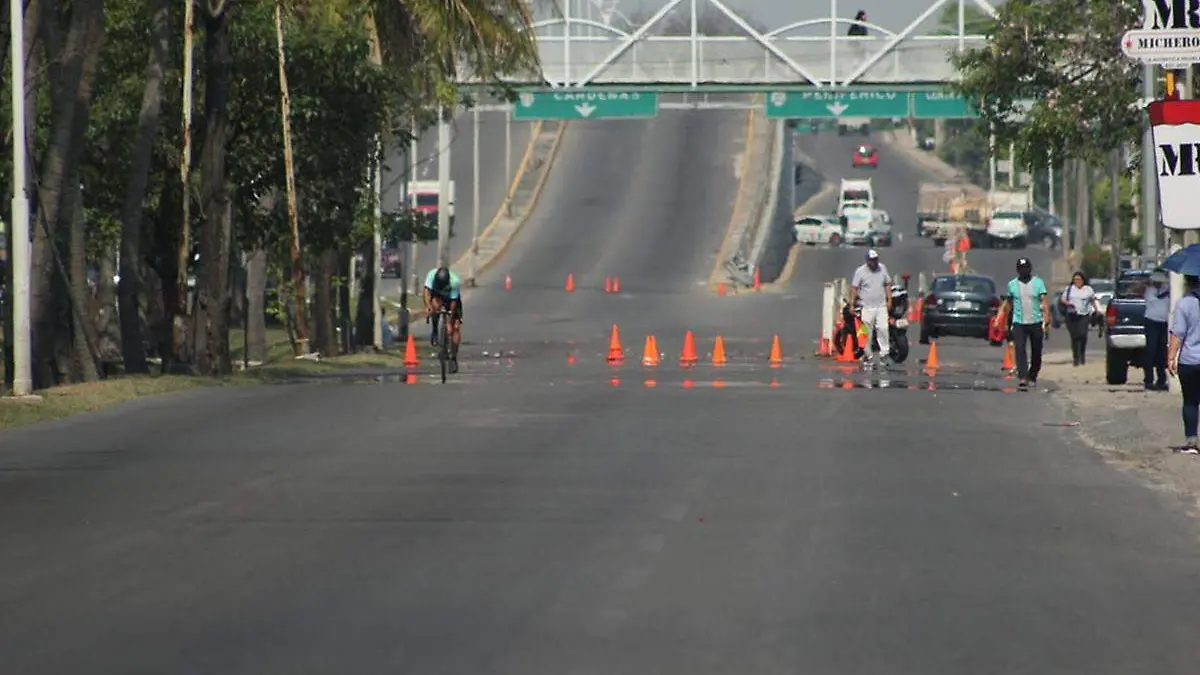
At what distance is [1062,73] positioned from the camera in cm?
3847

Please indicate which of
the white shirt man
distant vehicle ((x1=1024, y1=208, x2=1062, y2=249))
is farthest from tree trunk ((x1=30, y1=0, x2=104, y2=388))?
distant vehicle ((x1=1024, y1=208, x2=1062, y2=249))

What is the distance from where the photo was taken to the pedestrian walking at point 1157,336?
93.2 feet

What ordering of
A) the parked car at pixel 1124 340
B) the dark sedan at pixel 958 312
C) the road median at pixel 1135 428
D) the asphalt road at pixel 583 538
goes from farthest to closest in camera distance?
the dark sedan at pixel 958 312, the parked car at pixel 1124 340, the road median at pixel 1135 428, the asphalt road at pixel 583 538

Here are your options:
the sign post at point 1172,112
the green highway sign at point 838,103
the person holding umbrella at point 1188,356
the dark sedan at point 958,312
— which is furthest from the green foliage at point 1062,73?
the green highway sign at point 838,103

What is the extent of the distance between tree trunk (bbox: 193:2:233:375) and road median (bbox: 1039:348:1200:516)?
11483 millimetres

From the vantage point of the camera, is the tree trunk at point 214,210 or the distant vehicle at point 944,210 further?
the distant vehicle at point 944,210

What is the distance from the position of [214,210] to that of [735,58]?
121 ft

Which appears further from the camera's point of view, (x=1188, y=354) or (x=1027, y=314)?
(x=1027, y=314)

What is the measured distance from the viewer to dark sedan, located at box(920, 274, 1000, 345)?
1889 inches

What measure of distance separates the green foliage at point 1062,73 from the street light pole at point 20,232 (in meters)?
18.1

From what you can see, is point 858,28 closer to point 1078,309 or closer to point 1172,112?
point 1078,309

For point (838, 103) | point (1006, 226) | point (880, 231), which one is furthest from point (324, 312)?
point (880, 231)

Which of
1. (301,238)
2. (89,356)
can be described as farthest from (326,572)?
(301,238)

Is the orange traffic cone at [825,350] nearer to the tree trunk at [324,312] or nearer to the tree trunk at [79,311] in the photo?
the tree trunk at [324,312]
